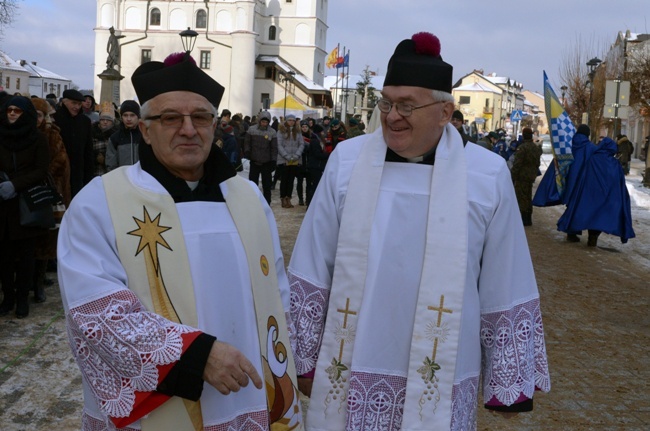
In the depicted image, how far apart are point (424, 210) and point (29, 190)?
5.22 m

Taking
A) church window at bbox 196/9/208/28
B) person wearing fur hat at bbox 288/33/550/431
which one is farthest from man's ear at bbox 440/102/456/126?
church window at bbox 196/9/208/28

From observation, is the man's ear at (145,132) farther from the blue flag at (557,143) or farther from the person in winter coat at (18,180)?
the blue flag at (557,143)

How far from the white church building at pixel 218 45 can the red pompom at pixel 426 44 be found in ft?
232

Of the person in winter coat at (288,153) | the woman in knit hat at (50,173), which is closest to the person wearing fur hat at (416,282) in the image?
the woman in knit hat at (50,173)

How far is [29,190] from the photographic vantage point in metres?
7.71

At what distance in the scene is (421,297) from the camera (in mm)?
3297

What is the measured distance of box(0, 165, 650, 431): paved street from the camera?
5.71m

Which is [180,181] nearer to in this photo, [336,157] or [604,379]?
[336,157]

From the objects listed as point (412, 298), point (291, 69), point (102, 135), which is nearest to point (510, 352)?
point (412, 298)

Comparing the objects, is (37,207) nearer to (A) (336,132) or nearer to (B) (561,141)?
(B) (561,141)

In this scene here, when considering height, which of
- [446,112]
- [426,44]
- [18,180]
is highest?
[426,44]

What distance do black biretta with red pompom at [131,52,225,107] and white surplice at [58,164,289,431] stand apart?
0.27 metres

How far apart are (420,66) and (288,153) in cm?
1490

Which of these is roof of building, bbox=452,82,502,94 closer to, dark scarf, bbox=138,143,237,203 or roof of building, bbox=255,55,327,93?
roof of building, bbox=255,55,327,93
